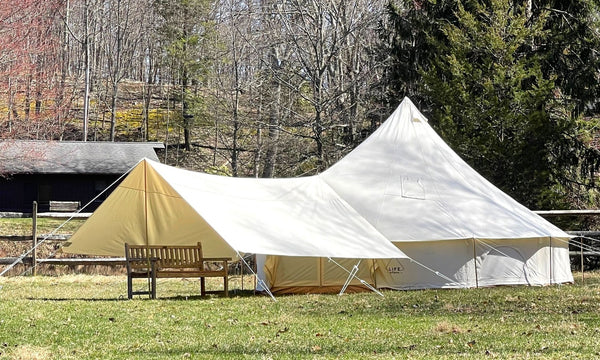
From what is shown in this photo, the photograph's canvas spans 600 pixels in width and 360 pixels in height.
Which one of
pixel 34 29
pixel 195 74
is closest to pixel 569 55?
pixel 34 29

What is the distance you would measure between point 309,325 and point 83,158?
29921 mm

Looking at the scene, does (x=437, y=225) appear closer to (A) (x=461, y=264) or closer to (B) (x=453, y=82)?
(A) (x=461, y=264)

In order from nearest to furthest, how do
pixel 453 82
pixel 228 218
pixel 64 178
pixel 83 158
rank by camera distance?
pixel 228 218
pixel 453 82
pixel 64 178
pixel 83 158

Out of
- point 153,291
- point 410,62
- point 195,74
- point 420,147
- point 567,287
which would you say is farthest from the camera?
point 195,74

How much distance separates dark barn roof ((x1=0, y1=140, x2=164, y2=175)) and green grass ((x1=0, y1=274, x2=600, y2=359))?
21.9m

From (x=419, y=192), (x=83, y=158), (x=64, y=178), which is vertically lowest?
(x=419, y=192)

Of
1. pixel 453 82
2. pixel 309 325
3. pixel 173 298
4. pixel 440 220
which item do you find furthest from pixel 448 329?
pixel 453 82

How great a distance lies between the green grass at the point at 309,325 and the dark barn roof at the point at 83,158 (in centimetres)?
2189

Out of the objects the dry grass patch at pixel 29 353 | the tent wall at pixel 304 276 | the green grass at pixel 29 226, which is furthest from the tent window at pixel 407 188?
the green grass at pixel 29 226

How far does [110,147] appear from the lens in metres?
39.5

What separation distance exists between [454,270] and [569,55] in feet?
40.4

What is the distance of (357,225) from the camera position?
49.8 feet

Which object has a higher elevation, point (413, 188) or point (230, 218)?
point (413, 188)

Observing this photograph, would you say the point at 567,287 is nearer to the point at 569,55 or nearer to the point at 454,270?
the point at 454,270
